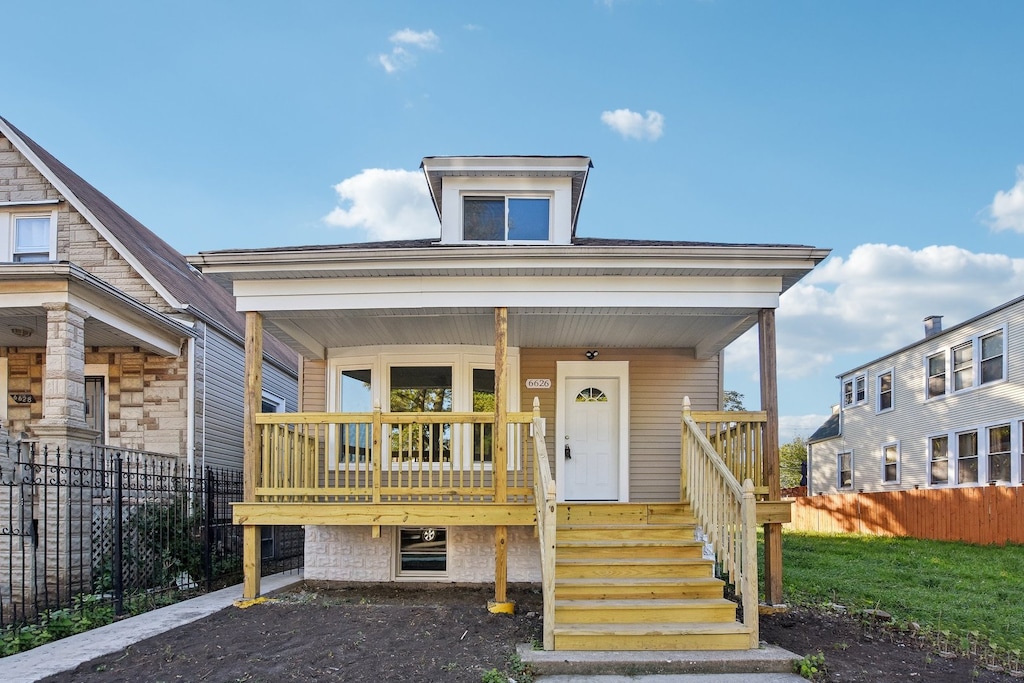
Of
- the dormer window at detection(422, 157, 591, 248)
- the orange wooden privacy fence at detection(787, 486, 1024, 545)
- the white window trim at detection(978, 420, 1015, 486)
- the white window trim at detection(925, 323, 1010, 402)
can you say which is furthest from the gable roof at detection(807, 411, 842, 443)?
the dormer window at detection(422, 157, 591, 248)

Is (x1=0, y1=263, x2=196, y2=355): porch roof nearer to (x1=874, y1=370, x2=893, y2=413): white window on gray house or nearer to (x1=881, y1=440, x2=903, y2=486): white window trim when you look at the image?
(x1=881, y1=440, x2=903, y2=486): white window trim

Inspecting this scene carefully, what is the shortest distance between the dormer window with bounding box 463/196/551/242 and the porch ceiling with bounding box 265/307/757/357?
1.49 meters

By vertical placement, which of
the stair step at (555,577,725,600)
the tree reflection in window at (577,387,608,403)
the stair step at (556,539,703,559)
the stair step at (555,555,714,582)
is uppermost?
the tree reflection in window at (577,387,608,403)

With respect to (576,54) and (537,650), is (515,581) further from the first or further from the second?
(576,54)

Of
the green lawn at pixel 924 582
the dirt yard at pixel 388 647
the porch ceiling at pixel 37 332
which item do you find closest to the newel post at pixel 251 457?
the dirt yard at pixel 388 647

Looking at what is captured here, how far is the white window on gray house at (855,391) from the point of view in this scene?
24.3 meters

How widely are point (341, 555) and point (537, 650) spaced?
180 inches

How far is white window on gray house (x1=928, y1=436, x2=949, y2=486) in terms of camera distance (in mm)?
19562

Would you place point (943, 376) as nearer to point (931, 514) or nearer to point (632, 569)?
point (931, 514)

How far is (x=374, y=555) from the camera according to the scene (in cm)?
984

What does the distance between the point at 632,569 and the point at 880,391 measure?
1875 centimetres

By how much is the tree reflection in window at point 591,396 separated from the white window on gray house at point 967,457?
41.4 feet

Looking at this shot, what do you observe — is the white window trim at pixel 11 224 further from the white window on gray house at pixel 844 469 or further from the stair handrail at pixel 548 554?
the white window on gray house at pixel 844 469

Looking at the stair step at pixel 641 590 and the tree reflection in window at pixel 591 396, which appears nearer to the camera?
the stair step at pixel 641 590
